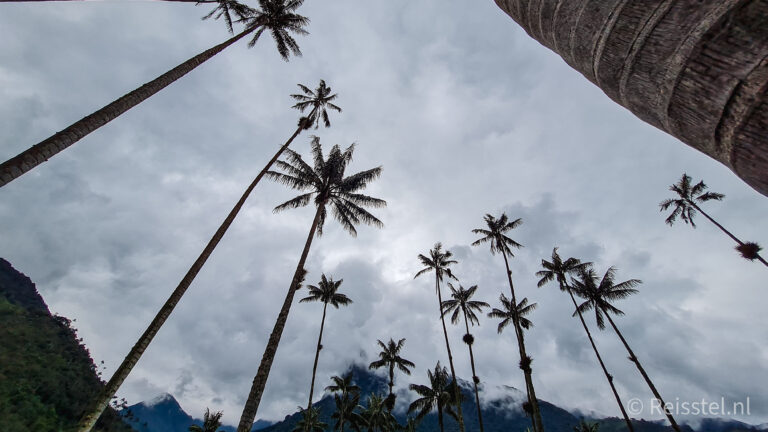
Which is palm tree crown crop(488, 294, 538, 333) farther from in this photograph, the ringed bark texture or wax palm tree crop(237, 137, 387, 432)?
the ringed bark texture

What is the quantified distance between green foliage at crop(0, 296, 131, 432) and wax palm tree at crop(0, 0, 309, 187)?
60245 millimetres

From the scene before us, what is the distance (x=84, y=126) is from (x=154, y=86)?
2424mm

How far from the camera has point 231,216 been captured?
40.6 feet

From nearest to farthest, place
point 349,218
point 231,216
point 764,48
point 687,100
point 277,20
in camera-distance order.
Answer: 1. point 764,48
2. point 687,100
3. point 231,216
4. point 277,20
5. point 349,218

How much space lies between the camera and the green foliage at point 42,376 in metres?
44.8

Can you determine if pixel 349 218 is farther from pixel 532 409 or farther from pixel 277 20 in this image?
pixel 532 409

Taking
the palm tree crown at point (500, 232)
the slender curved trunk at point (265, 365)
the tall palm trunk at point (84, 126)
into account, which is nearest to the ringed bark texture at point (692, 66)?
the tall palm trunk at point (84, 126)

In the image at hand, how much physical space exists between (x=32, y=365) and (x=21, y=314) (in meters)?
28.0

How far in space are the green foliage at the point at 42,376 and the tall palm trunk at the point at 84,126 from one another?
6023 centimetres

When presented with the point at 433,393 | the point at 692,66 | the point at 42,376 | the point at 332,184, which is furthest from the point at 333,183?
the point at 42,376

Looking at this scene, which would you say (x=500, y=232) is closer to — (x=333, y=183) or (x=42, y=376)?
(x=333, y=183)

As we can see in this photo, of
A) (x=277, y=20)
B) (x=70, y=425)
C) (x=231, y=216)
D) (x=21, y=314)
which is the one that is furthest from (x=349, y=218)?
(x=21, y=314)

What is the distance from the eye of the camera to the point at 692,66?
1.00 m

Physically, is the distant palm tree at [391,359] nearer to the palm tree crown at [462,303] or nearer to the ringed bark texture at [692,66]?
the palm tree crown at [462,303]
